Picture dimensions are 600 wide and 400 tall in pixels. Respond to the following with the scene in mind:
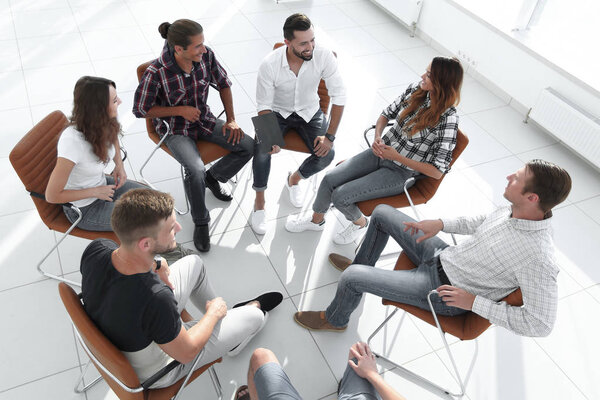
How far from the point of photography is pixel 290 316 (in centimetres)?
257

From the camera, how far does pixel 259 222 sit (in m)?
3.00

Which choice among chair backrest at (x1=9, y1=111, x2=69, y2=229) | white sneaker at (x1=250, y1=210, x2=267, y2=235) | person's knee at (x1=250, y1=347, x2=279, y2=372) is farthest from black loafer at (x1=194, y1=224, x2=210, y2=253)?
person's knee at (x1=250, y1=347, x2=279, y2=372)

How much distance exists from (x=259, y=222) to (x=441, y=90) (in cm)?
140

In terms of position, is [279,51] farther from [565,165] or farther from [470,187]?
[565,165]

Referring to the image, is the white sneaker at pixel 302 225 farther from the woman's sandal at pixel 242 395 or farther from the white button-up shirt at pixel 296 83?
the woman's sandal at pixel 242 395

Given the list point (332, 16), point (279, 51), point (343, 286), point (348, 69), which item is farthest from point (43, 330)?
point (332, 16)

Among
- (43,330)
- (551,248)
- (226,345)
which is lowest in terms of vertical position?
(43,330)

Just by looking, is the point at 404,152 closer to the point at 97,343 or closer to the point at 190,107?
the point at 190,107

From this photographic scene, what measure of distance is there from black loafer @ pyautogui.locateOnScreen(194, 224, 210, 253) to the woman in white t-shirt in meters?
0.60

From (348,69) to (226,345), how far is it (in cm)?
341

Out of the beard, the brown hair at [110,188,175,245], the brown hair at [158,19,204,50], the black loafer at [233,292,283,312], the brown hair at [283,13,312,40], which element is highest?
the brown hair at [283,13,312,40]

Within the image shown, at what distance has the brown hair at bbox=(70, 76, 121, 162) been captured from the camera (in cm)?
213

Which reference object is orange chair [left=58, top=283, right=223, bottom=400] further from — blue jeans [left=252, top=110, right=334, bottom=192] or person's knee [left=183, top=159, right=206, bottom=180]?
blue jeans [left=252, top=110, right=334, bottom=192]

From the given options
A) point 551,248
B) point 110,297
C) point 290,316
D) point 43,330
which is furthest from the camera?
point 290,316
